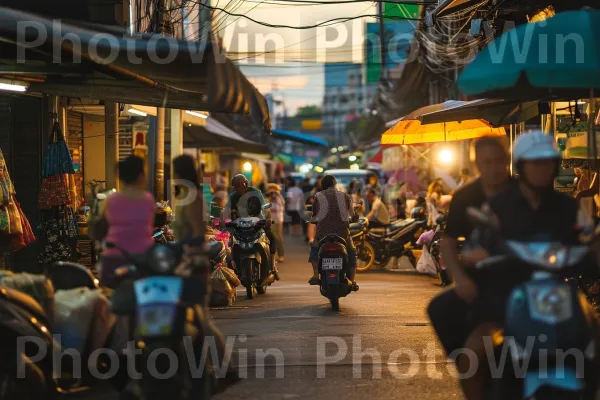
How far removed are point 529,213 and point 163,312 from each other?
227 centimetres

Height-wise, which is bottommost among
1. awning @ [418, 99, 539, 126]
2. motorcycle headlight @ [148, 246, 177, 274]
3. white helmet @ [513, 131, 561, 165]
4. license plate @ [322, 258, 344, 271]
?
license plate @ [322, 258, 344, 271]

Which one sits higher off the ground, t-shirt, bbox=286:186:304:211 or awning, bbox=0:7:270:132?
awning, bbox=0:7:270:132

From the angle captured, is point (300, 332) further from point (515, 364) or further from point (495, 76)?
point (515, 364)

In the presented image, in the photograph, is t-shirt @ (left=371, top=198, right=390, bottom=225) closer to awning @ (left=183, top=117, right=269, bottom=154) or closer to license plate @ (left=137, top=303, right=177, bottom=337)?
awning @ (left=183, top=117, right=269, bottom=154)

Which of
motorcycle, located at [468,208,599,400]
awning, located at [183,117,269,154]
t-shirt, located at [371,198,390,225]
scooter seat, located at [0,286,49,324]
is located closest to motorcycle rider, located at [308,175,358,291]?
scooter seat, located at [0,286,49,324]

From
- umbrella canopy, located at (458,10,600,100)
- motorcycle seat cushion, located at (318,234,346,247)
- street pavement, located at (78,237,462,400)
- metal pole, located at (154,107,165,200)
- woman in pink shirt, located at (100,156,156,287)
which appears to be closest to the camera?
woman in pink shirt, located at (100,156,156,287)

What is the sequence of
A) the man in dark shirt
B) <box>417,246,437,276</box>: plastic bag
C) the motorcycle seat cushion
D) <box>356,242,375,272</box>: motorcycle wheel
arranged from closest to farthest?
the man in dark shirt < the motorcycle seat cushion < <box>417,246,437,276</box>: plastic bag < <box>356,242,375,272</box>: motorcycle wheel

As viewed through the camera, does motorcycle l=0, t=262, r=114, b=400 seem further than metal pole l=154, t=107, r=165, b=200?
No

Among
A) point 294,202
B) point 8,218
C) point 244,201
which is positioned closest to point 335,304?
point 244,201

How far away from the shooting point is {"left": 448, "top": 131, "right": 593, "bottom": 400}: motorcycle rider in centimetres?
598

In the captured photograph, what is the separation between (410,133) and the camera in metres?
18.7

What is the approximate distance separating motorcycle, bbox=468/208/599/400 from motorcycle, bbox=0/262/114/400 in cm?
295

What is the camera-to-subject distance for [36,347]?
6.86 m

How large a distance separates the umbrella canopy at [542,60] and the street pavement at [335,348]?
8.07 ft
